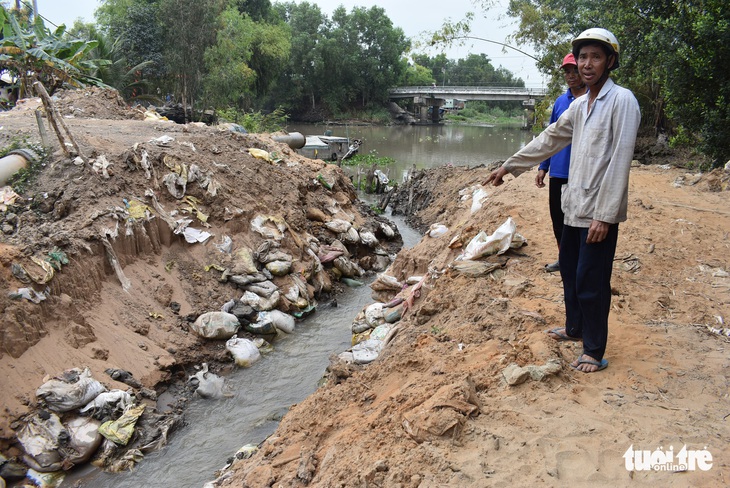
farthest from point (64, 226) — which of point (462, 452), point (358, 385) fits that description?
point (462, 452)

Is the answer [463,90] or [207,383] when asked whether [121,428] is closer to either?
[207,383]

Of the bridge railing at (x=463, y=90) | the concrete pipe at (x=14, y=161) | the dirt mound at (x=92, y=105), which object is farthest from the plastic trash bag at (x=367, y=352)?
the bridge railing at (x=463, y=90)

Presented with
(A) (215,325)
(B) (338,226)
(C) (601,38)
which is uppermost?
(C) (601,38)

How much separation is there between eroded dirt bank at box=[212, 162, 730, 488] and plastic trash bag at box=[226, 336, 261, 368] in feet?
6.68

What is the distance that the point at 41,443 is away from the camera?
438 centimetres

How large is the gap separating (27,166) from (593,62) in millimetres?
6892

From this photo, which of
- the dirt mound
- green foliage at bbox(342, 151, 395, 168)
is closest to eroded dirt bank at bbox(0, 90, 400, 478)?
the dirt mound

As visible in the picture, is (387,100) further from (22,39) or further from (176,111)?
(22,39)

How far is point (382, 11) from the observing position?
50.8 metres

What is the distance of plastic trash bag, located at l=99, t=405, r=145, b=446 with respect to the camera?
15.1ft

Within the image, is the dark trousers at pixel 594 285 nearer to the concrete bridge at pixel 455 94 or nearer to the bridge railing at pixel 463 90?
the concrete bridge at pixel 455 94

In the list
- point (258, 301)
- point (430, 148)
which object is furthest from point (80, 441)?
point (430, 148)

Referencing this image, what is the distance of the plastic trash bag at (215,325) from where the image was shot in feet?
20.9

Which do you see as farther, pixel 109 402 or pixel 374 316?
pixel 374 316
